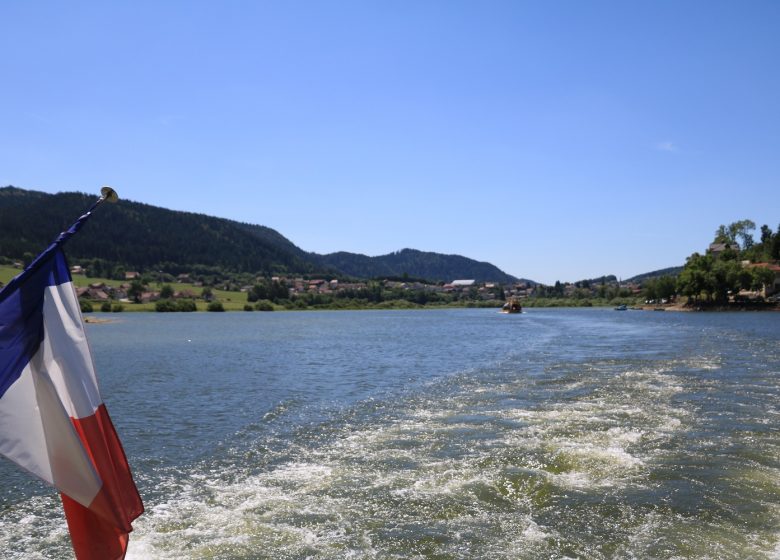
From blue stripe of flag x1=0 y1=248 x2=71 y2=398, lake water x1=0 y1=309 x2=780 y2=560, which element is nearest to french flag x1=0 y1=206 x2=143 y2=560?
blue stripe of flag x1=0 y1=248 x2=71 y2=398

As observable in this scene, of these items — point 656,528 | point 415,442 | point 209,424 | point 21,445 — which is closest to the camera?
point 21,445

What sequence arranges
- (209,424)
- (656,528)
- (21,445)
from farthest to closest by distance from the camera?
(209,424) → (656,528) → (21,445)

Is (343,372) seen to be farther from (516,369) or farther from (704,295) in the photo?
(704,295)

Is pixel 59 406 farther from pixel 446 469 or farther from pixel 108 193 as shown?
pixel 446 469

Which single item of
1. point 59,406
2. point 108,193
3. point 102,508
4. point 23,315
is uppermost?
point 108,193

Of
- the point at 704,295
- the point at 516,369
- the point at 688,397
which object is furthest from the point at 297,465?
the point at 704,295

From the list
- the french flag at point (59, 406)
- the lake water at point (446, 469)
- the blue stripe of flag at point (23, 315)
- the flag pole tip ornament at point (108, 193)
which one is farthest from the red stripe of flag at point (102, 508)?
the lake water at point (446, 469)

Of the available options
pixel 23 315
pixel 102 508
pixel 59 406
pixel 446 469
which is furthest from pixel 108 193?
pixel 446 469

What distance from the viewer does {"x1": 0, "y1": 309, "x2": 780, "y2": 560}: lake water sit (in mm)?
10602

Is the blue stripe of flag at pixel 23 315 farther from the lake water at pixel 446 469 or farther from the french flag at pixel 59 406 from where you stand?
the lake water at pixel 446 469

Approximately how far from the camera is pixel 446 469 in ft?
49.0

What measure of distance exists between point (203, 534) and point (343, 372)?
2688cm

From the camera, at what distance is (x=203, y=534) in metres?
11.2

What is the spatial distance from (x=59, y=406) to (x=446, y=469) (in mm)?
11270
